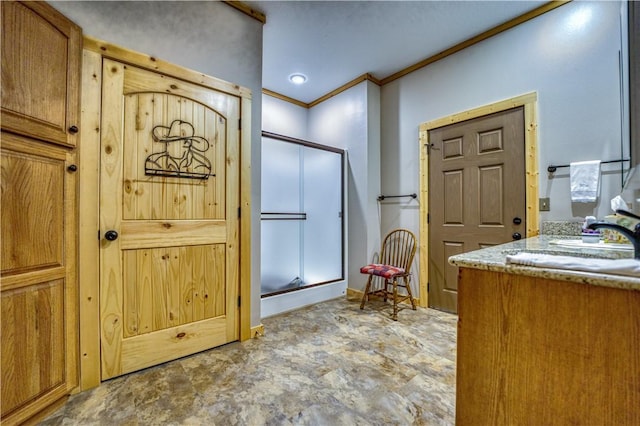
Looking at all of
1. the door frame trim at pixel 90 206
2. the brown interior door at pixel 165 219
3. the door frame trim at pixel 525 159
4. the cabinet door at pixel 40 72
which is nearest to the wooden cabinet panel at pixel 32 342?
the door frame trim at pixel 90 206

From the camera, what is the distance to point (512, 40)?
8.38 feet

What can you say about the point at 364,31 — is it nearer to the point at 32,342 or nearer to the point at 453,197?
the point at 453,197

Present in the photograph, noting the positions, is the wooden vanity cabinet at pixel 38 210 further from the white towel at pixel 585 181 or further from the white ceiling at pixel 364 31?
the white towel at pixel 585 181

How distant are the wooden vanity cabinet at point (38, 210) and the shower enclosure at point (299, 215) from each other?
155 cm

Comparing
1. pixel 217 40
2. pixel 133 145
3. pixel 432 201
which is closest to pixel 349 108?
pixel 432 201

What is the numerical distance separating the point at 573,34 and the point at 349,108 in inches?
85.3

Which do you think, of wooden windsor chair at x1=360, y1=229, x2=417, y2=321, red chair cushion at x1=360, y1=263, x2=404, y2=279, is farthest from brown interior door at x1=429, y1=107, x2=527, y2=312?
red chair cushion at x1=360, y1=263, x2=404, y2=279

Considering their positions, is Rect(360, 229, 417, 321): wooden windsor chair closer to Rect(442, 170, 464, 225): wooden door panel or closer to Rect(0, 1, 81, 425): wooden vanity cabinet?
Rect(442, 170, 464, 225): wooden door panel

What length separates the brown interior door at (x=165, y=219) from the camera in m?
1.74

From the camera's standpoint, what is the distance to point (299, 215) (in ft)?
10.6

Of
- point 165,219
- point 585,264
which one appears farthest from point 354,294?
point 585,264

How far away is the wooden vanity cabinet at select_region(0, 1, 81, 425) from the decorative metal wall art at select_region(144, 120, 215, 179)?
16.5 inches

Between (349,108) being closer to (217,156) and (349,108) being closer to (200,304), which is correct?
(217,156)

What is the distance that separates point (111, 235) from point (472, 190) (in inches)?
118
